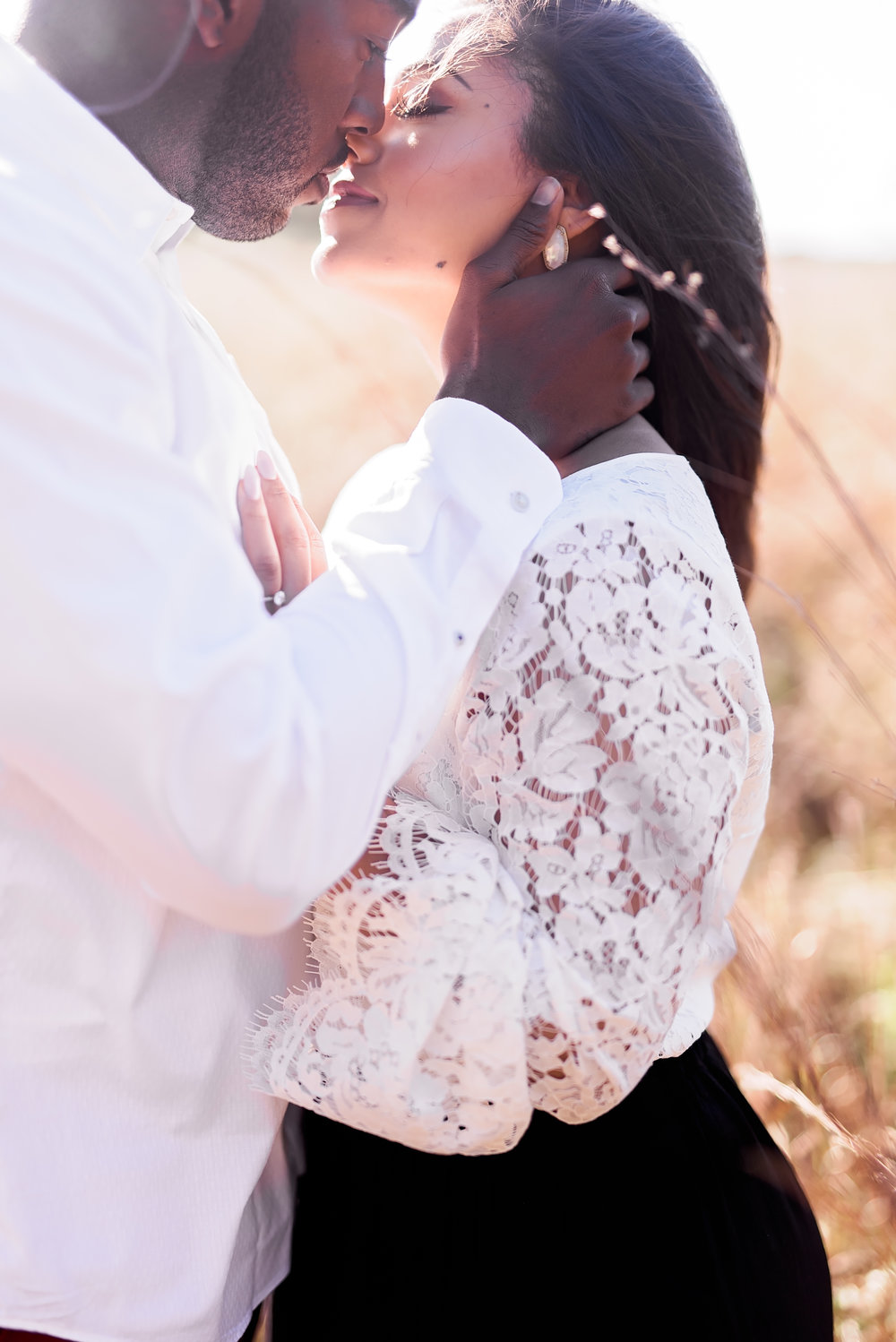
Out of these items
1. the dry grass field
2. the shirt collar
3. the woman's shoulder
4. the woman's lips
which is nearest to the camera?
the shirt collar

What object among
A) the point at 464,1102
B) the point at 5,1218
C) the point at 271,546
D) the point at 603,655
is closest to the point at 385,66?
the point at 271,546

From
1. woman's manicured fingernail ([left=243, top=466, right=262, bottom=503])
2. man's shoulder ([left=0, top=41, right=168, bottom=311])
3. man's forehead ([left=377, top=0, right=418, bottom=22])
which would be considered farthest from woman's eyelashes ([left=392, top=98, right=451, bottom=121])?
woman's manicured fingernail ([left=243, top=466, right=262, bottom=503])

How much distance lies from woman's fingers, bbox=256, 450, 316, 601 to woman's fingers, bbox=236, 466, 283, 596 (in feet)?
0.04

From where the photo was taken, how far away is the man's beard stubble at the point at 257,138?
1609 mm

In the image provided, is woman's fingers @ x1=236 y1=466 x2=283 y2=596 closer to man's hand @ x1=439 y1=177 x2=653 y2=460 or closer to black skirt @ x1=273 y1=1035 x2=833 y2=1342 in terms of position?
man's hand @ x1=439 y1=177 x2=653 y2=460

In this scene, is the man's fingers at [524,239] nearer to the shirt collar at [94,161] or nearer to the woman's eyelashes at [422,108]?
the woman's eyelashes at [422,108]

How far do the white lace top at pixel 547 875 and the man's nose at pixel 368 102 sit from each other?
0.86 meters

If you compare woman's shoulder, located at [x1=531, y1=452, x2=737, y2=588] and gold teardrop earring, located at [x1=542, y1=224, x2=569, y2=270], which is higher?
gold teardrop earring, located at [x1=542, y1=224, x2=569, y2=270]

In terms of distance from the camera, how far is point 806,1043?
6.40 feet

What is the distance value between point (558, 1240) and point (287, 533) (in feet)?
3.43

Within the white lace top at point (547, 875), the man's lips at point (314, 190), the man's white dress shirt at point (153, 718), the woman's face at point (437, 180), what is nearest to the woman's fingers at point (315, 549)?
the man's white dress shirt at point (153, 718)

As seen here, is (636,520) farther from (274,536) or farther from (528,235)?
(528,235)

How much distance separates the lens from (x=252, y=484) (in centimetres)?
133

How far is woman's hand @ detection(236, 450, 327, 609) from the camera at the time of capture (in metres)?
1.26
